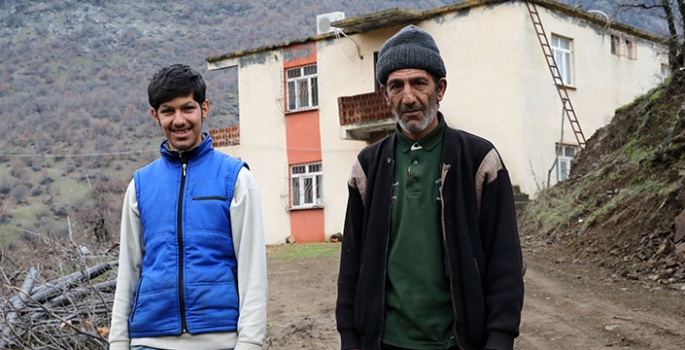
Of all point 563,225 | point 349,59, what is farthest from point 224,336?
point 349,59

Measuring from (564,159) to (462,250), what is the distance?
19.7 m

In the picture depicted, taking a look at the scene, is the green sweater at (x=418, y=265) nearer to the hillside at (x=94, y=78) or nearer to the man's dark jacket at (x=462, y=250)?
the man's dark jacket at (x=462, y=250)

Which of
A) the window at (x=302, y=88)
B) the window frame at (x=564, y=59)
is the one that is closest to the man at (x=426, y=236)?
the window frame at (x=564, y=59)

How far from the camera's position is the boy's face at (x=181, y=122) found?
379 cm

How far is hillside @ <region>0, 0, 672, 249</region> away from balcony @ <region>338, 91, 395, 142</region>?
21.0 feet

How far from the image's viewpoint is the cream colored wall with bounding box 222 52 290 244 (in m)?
25.5

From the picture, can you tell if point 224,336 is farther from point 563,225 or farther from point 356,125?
point 356,125

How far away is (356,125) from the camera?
23.1m

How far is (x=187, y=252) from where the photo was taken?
3623mm

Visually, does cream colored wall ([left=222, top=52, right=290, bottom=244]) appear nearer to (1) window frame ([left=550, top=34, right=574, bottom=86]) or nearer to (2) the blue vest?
(1) window frame ([left=550, top=34, right=574, bottom=86])

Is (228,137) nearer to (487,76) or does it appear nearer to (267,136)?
(267,136)

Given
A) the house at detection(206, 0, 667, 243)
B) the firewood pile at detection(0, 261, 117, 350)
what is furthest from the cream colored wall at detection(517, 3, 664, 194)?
the firewood pile at detection(0, 261, 117, 350)

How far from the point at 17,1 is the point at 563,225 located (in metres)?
60.4

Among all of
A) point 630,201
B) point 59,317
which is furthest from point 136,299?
point 630,201
